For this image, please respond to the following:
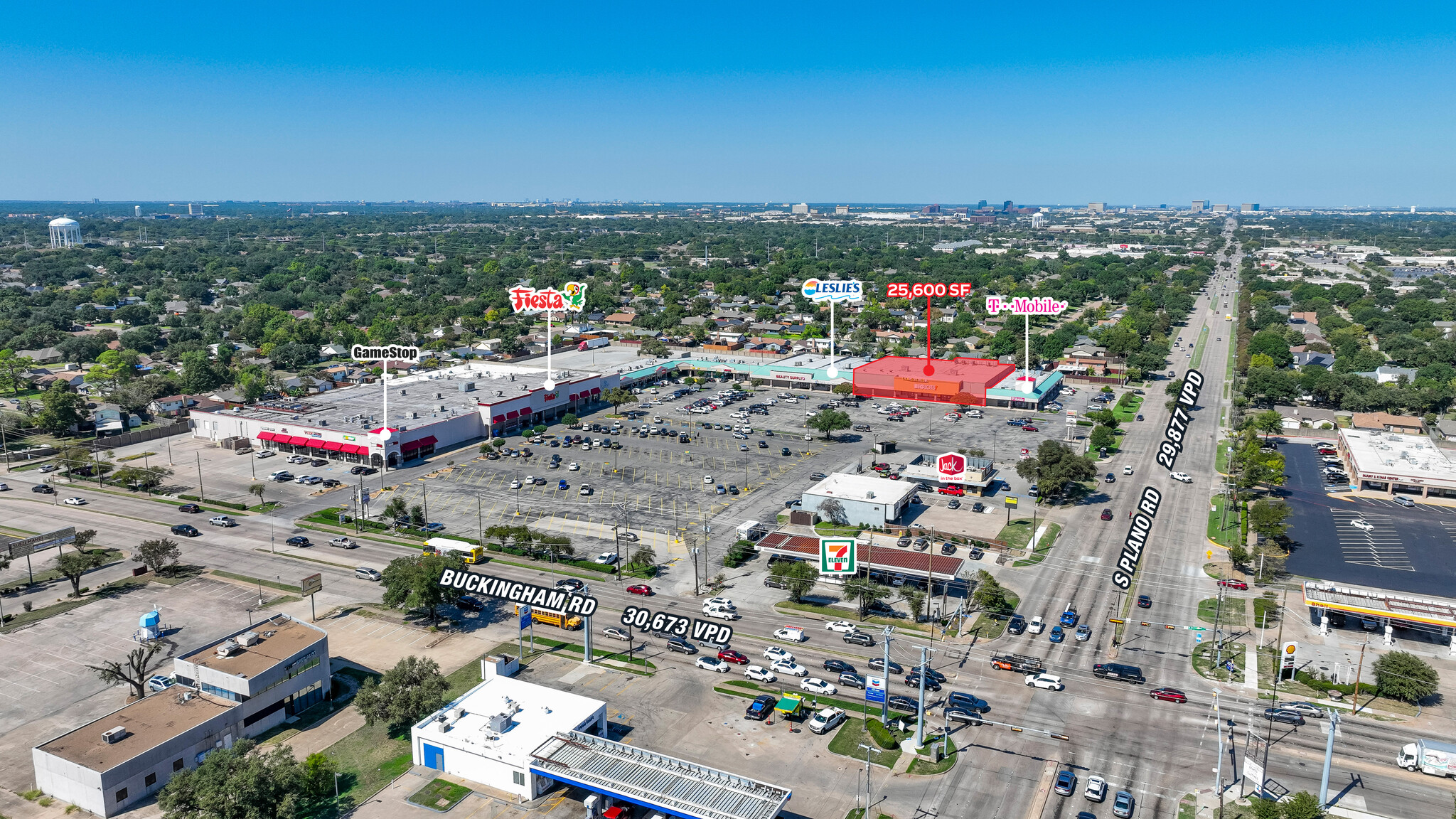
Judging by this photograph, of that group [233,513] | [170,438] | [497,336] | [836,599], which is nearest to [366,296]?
[497,336]

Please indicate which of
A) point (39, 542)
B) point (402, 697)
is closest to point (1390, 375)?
point (402, 697)

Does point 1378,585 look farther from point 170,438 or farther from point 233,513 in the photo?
point 170,438

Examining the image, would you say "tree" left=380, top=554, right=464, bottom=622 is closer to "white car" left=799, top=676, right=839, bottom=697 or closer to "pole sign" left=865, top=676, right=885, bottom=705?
"white car" left=799, top=676, right=839, bottom=697

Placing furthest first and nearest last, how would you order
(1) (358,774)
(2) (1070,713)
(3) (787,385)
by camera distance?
1. (3) (787,385)
2. (2) (1070,713)
3. (1) (358,774)

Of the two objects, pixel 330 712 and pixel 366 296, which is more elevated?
pixel 366 296

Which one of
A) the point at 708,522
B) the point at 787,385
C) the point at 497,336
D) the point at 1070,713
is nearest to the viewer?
the point at 1070,713

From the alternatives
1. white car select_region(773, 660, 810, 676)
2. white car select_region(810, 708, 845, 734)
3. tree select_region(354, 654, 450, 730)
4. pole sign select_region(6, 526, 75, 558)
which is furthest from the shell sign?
pole sign select_region(6, 526, 75, 558)

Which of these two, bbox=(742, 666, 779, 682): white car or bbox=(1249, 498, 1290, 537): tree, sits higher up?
bbox=(1249, 498, 1290, 537): tree
